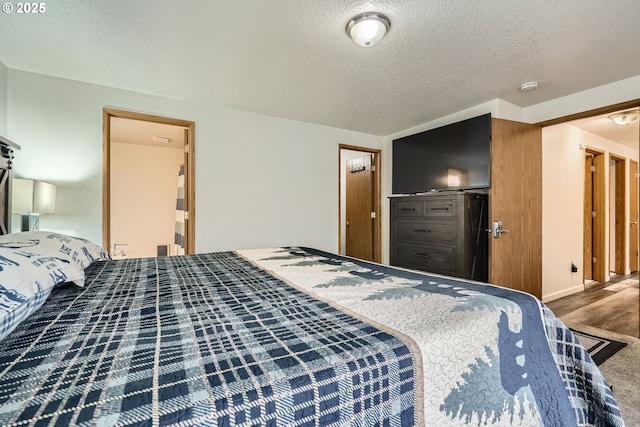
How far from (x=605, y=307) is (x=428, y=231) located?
7.32ft

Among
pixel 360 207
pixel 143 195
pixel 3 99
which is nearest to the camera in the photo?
pixel 3 99

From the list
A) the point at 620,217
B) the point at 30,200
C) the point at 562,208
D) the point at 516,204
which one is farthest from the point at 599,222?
the point at 30,200

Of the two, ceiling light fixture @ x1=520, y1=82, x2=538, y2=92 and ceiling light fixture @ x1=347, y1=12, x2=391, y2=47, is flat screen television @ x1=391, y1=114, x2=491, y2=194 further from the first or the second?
ceiling light fixture @ x1=347, y1=12, x2=391, y2=47

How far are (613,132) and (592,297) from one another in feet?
8.46

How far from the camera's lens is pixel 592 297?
3.68 meters

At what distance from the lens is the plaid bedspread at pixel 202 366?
496mm

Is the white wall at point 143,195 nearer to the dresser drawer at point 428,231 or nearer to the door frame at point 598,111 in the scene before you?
the dresser drawer at point 428,231

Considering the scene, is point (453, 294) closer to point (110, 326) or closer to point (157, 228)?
point (110, 326)

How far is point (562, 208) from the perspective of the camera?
12.1 feet

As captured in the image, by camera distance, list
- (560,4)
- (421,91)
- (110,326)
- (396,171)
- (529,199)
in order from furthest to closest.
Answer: (396,171)
(529,199)
(421,91)
(560,4)
(110,326)

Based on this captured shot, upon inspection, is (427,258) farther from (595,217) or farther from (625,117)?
(595,217)

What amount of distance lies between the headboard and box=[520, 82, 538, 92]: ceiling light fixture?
163 inches

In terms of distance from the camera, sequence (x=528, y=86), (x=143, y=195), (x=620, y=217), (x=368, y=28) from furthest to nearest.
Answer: (x=143, y=195)
(x=620, y=217)
(x=528, y=86)
(x=368, y=28)

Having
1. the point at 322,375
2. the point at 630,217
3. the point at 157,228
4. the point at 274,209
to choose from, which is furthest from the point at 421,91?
the point at 630,217
